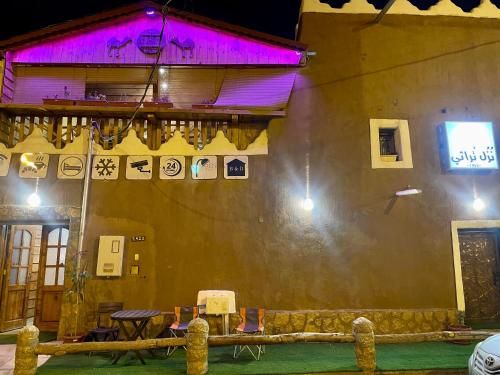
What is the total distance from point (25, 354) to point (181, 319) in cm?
280

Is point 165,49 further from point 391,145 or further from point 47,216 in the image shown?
point 391,145

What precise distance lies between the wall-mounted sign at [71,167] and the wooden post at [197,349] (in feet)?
14.7

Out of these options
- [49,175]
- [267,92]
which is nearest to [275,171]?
[267,92]

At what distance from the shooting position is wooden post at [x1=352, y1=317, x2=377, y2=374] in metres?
5.41

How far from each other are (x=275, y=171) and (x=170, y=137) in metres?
2.48

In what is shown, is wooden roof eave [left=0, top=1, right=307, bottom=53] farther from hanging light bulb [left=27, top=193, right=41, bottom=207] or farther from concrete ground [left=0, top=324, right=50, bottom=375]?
concrete ground [left=0, top=324, right=50, bottom=375]

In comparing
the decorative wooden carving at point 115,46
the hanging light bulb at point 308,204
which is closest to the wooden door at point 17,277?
the decorative wooden carving at point 115,46

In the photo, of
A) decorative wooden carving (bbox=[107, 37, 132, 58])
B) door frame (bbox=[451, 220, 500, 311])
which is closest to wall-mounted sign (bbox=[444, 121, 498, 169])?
door frame (bbox=[451, 220, 500, 311])

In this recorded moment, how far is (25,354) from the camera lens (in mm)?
5219

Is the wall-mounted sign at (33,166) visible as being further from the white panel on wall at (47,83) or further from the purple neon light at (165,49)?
the purple neon light at (165,49)

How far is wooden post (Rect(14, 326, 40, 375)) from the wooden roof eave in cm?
637

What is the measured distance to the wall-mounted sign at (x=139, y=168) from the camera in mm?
8109

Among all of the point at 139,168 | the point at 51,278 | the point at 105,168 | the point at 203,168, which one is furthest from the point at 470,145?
the point at 51,278

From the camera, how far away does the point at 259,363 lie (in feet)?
19.4
